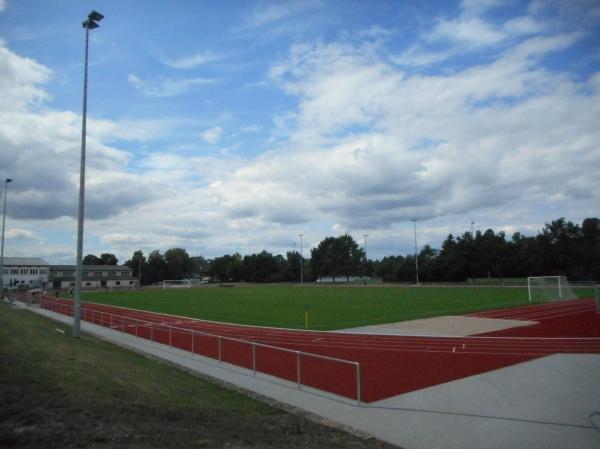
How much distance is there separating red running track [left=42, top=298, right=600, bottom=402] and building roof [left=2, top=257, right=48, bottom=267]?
359ft

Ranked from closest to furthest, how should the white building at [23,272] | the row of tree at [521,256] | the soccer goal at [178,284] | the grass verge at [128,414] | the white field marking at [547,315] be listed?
the grass verge at [128,414] → the white field marking at [547,315] → the row of tree at [521,256] → the soccer goal at [178,284] → the white building at [23,272]

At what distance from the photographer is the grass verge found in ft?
18.9

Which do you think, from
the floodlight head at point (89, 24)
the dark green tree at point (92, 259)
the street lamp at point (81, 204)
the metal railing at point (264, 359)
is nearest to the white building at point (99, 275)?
the dark green tree at point (92, 259)

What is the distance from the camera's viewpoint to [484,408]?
8.84 m

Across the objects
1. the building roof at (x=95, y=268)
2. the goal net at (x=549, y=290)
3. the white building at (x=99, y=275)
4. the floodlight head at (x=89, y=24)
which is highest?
the floodlight head at (x=89, y=24)

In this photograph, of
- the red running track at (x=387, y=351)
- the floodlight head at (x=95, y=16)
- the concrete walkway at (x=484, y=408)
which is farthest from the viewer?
the floodlight head at (x=95, y=16)

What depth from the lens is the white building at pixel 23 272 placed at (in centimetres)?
10950

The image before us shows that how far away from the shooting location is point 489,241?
252 ft

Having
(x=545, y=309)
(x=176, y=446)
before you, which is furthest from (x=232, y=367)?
(x=545, y=309)

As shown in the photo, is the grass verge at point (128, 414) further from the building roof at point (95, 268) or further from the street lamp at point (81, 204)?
the building roof at point (95, 268)

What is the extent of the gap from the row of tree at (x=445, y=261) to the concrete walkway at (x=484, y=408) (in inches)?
2433

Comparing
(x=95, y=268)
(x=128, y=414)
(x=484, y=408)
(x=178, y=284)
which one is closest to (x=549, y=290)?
(x=484, y=408)

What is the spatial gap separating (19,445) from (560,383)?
10.6 m

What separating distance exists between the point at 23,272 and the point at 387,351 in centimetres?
12082
